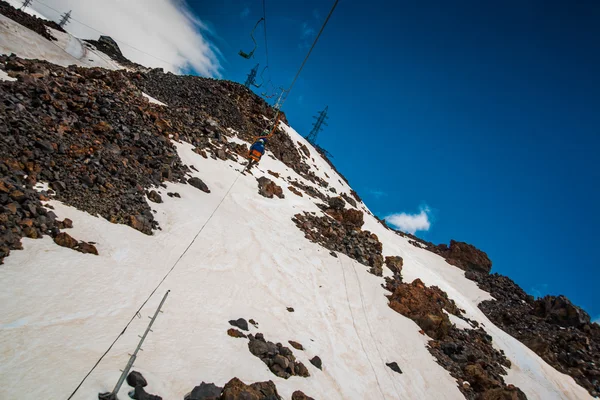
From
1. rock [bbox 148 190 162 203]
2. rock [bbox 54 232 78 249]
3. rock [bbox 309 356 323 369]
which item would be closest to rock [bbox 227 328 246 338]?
rock [bbox 309 356 323 369]

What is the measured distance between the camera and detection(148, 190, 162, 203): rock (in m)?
14.7

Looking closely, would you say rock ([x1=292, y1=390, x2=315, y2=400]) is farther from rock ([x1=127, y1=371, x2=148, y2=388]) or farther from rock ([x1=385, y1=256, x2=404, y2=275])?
rock ([x1=385, y1=256, x2=404, y2=275])

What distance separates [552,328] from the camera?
128ft

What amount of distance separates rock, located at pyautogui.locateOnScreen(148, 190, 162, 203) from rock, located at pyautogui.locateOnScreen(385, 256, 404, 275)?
941 inches

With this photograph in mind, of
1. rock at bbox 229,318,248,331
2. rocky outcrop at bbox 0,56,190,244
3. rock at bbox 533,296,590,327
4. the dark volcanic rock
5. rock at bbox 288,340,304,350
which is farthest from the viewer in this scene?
rock at bbox 533,296,590,327

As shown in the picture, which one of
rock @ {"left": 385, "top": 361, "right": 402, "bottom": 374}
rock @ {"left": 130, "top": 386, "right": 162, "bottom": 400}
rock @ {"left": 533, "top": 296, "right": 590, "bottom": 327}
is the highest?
rock @ {"left": 533, "top": 296, "right": 590, "bottom": 327}

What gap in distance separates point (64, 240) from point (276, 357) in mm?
A: 7916

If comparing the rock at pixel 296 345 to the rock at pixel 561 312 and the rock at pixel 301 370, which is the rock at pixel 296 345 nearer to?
the rock at pixel 301 370

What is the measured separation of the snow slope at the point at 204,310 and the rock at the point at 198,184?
2.07 feet

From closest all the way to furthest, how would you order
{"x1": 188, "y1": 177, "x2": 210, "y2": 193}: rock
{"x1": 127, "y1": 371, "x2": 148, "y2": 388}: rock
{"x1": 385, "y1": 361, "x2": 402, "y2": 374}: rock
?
1. {"x1": 127, "y1": 371, "x2": 148, "y2": 388}: rock
2. {"x1": 385, "y1": 361, "x2": 402, "y2": 374}: rock
3. {"x1": 188, "y1": 177, "x2": 210, "y2": 193}: rock

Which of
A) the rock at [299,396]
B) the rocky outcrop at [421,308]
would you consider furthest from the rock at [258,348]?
the rocky outcrop at [421,308]

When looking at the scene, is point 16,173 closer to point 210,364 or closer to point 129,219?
point 129,219

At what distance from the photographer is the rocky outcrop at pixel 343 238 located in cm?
2612

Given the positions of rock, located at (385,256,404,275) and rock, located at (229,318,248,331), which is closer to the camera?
rock, located at (229,318,248,331)
